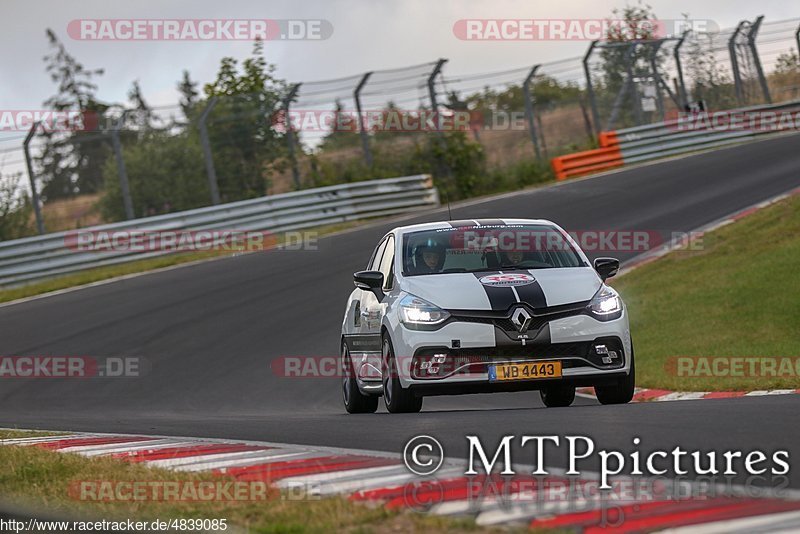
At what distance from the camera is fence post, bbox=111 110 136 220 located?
81.9 ft

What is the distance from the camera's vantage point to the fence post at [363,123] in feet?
90.7

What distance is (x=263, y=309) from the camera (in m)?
17.4

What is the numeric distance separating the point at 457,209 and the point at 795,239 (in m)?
10.8

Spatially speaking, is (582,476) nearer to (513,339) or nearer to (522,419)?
(522,419)

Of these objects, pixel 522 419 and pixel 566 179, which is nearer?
pixel 522 419

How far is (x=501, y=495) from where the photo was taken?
500 centimetres

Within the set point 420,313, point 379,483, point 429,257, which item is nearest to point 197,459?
point 379,483

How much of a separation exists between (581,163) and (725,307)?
16.9 meters

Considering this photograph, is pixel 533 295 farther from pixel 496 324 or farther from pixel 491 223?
pixel 491 223

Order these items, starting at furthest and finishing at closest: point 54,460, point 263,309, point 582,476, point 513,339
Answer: point 263,309 → point 513,339 → point 54,460 → point 582,476

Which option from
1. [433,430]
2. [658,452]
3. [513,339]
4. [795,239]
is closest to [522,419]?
[433,430]

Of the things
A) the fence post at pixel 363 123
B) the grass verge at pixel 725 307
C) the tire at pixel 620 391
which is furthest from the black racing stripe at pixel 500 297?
the fence post at pixel 363 123

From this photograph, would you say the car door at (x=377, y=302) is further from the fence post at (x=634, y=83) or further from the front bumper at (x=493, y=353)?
the fence post at (x=634, y=83)

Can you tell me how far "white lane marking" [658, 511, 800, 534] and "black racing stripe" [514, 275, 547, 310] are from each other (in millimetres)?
4530
